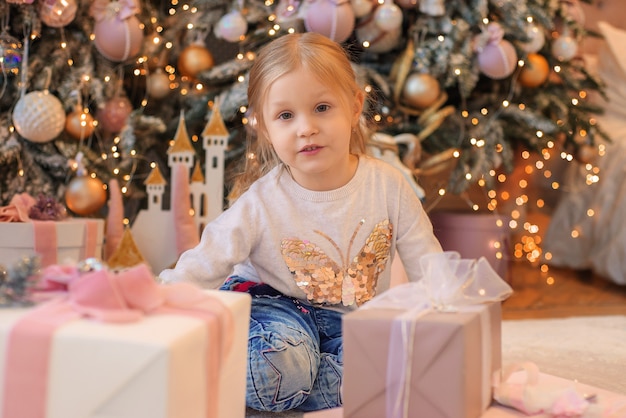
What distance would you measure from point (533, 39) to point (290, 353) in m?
1.56

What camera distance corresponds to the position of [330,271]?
1265 millimetres

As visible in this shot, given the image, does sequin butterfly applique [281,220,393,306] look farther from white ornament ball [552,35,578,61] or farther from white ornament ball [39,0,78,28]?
white ornament ball [552,35,578,61]

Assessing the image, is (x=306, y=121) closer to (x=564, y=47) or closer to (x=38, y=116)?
(x=38, y=116)

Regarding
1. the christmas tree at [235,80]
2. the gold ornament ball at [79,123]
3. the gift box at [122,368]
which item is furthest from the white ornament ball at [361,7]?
the gift box at [122,368]

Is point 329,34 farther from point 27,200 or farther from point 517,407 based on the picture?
point 517,407

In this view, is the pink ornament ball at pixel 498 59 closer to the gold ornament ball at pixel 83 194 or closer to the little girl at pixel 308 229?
the little girl at pixel 308 229

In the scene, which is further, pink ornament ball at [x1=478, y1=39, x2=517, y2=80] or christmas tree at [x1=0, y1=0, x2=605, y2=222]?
pink ornament ball at [x1=478, y1=39, x2=517, y2=80]

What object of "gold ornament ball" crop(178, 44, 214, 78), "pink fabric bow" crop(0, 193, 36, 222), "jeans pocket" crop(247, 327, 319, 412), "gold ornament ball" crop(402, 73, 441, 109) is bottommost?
"jeans pocket" crop(247, 327, 319, 412)

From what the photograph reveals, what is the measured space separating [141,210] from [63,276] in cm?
133

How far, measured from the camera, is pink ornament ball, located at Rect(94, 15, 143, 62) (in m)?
2.05

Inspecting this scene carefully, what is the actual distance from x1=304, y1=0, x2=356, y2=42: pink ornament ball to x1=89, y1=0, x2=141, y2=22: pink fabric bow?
0.48 metres

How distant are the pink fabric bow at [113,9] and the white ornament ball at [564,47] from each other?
1338 mm

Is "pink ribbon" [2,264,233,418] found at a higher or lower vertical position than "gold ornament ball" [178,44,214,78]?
lower

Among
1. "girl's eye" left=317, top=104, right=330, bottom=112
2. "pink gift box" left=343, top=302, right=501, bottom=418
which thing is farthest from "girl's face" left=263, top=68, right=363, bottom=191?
"pink gift box" left=343, top=302, right=501, bottom=418
